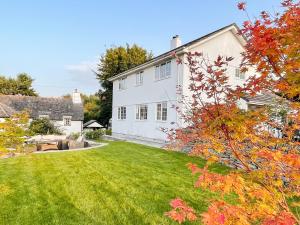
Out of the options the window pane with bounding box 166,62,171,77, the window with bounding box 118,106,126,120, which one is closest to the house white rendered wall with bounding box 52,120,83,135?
the window with bounding box 118,106,126,120

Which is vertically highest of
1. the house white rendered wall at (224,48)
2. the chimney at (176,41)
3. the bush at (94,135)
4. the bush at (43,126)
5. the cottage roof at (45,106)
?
the chimney at (176,41)

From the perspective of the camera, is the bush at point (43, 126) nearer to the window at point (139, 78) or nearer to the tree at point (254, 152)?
the window at point (139, 78)

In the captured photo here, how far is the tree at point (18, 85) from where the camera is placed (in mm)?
50906

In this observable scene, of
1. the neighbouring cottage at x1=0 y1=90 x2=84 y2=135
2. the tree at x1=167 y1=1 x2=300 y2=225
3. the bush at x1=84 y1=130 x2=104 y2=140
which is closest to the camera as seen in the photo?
the tree at x1=167 y1=1 x2=300 y2=225

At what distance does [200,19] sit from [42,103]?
32.5 metres

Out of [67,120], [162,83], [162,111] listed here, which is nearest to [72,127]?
[67,120]

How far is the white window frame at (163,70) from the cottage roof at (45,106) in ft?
75.6

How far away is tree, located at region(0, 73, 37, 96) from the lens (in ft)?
167

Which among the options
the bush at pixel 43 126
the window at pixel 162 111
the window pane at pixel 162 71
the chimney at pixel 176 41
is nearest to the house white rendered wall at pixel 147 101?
the window at pixel 162 111

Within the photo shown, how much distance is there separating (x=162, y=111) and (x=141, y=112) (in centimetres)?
365

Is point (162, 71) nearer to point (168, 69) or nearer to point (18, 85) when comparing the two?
point (168, 69)

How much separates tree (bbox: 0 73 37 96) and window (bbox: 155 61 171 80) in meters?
43.3

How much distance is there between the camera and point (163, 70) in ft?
63.0

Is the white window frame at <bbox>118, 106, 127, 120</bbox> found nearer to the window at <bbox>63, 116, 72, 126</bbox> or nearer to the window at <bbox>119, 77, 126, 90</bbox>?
the window at <bbox>119, 77, 126, 90</bbox>
